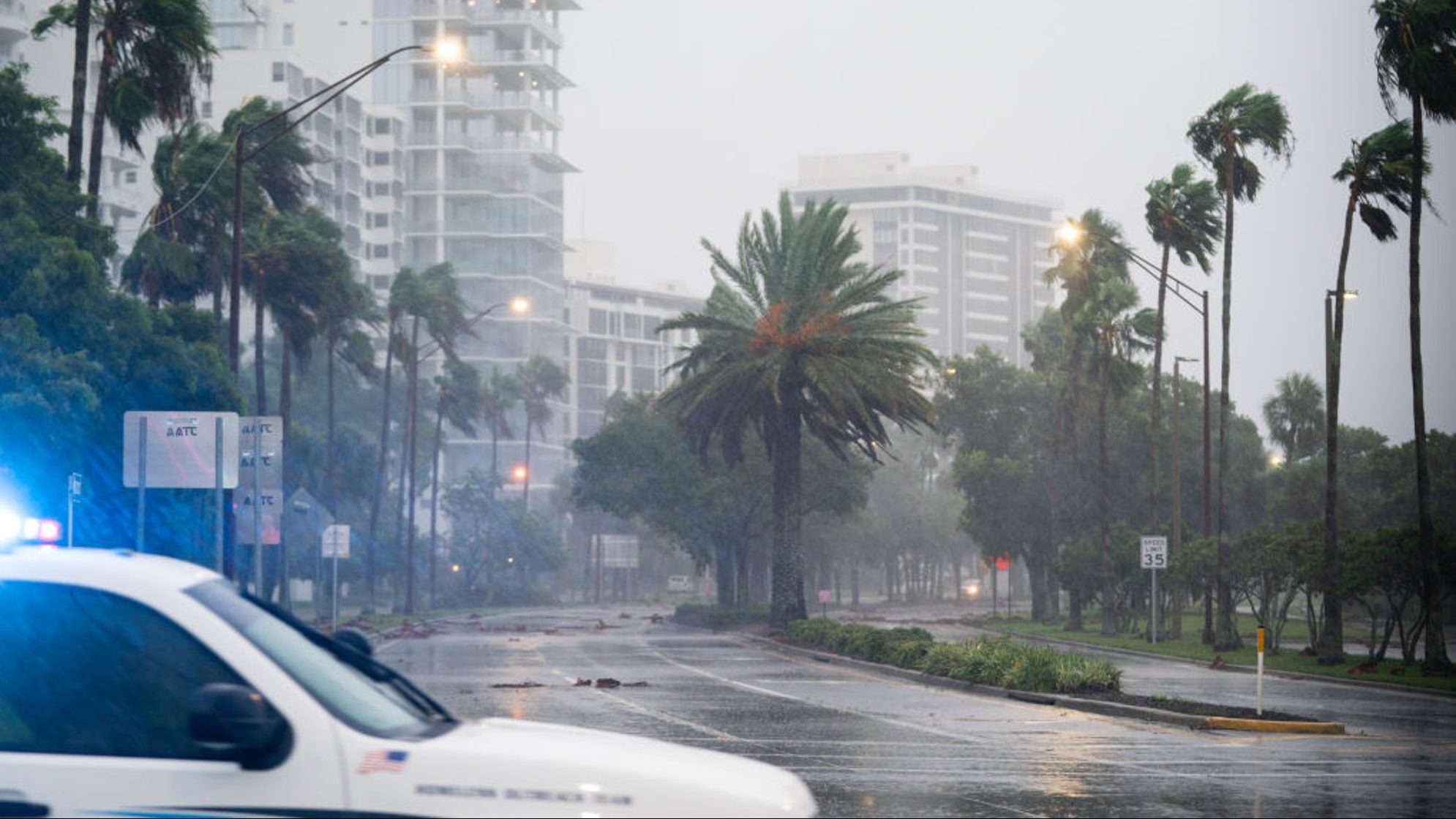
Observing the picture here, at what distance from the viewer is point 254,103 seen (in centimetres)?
5509

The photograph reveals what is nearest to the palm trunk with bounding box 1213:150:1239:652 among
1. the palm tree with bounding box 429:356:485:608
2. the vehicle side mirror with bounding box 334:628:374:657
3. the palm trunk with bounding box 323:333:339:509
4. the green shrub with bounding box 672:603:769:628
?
the green shrub with bounding box 672:603:769:628

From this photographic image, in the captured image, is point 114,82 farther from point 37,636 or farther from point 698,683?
point 37,636

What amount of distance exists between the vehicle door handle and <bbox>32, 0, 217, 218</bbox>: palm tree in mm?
32644

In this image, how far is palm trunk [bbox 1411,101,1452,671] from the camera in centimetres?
3928

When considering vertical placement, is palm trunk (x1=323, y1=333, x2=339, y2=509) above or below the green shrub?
above

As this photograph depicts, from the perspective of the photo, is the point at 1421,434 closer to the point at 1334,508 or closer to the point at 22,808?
the point at 1334,508

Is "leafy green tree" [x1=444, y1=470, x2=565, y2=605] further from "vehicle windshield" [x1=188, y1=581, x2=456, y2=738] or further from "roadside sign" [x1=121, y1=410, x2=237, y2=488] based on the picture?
"vehicle windshield" [x1=188, y1=581, x2=456, y2=738]

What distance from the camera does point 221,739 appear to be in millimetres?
5855

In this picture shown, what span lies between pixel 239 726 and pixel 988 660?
28405 millimetres

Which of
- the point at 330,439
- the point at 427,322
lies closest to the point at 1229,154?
the point at 330,439

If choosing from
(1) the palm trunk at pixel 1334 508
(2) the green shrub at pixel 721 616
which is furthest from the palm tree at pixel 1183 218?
(2) the green shrub at pixel 721 616

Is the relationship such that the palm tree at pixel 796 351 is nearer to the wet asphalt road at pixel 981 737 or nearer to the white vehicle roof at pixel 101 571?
the wet asphalt road at pixel 981 737

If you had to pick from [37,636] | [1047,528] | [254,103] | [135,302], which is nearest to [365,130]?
[1047,528]

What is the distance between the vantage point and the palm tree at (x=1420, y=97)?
124ft
